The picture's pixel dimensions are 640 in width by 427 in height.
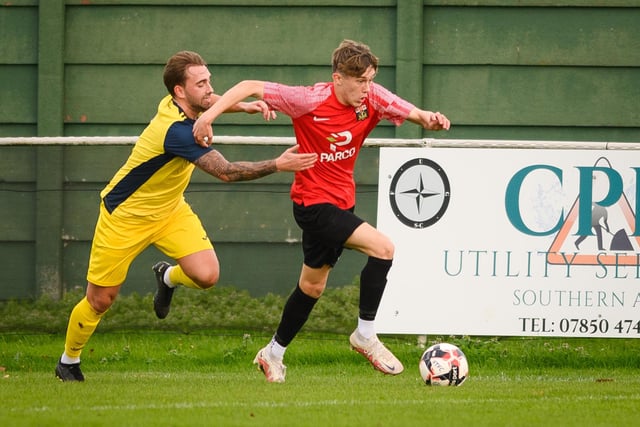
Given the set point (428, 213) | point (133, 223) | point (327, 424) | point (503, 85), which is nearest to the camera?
point (327, 424)

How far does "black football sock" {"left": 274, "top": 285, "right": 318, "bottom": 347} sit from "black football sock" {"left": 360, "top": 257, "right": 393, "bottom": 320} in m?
0.47

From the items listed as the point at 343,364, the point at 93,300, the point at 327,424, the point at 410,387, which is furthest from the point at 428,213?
the point at 327,424

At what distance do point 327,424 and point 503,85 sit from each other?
618cm

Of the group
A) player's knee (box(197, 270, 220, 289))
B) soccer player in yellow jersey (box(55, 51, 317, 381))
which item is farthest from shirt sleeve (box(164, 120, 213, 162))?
player's knee (box(197, 270, 220, 289))

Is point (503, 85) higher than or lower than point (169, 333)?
higher

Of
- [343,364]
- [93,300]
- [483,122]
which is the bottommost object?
[343,364]

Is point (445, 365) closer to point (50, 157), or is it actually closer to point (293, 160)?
point (293, 160)

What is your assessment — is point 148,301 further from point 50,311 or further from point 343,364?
point 343,364

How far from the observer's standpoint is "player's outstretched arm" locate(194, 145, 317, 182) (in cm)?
680

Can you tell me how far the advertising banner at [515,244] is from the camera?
9.38 m

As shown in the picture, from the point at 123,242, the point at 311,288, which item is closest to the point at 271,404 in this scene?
the point at 311,288

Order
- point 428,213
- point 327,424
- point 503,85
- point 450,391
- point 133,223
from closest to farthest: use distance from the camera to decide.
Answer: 1. point 327,424
2. point 450,391
3. point 133,223
4. point 428,213
5. point 503,85

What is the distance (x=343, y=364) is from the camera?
978 centimetres

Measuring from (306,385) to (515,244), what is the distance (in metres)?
2.51
